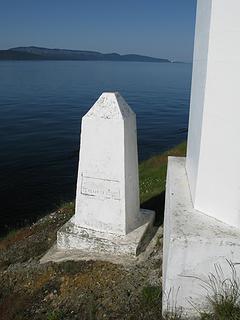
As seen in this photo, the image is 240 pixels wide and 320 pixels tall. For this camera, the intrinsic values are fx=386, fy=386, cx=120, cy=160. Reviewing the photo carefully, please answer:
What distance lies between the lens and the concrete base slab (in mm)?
4395

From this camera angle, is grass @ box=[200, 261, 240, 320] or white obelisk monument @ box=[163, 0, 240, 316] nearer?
white obelisk monument @ box=[163, 0, 240, 316]

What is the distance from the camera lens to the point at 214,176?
Result: 465 cm

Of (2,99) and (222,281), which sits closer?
(222,281)

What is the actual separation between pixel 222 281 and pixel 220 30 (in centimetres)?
287

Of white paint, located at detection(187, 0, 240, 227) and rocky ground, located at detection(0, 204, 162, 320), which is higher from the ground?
white paint, located at detection(187, 0, 240, 227)

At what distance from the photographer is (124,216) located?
6.82m

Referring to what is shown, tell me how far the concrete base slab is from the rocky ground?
0.48 metres

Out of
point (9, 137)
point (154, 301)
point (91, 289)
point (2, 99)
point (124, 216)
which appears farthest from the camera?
point (2, 99)

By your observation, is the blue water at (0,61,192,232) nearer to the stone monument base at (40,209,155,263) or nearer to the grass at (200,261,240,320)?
the stone monument base at (40,209,155,263)

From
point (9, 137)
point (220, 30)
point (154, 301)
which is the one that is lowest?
point (9, 137)

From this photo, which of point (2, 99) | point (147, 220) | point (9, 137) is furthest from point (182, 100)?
point (147, 220)

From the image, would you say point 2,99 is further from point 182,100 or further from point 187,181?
point 187,181

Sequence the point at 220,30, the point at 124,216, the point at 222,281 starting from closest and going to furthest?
the point at 220,30 < the point at 222,281 < the point at 124,216

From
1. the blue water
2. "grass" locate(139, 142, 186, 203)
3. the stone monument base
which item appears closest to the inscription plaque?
the stone monument base
